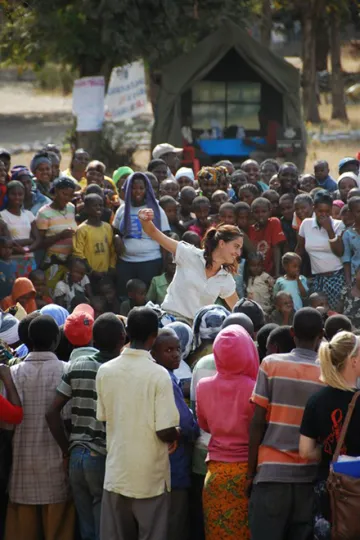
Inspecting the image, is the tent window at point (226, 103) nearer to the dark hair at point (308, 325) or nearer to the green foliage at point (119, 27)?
the green foliage at point (119, 27)

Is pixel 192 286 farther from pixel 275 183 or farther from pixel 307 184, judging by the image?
pixel 307 184

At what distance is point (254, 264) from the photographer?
10.0 metres

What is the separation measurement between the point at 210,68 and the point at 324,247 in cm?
894

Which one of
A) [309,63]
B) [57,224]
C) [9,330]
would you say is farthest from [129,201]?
[309,63]

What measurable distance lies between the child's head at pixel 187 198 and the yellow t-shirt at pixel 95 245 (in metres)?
0.99

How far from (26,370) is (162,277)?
3.80m

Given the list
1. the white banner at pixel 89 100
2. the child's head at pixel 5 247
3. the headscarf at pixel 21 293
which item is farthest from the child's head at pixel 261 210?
the white banner at pixel 89 100

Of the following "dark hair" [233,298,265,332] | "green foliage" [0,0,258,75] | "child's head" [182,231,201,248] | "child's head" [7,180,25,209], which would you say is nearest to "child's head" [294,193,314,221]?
"child's head" [182,231,201,248]

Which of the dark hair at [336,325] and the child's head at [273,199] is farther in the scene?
the child's head at [273,199]

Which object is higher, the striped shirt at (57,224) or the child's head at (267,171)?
the child's head at (267,171)

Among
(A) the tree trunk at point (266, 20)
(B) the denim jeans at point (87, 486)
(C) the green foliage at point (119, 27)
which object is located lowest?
(B) the denim jeans at point (87, 486)

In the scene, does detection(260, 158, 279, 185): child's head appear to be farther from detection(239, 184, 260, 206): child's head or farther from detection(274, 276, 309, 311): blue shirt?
detection(274, 276, 309, 311): blue shirt

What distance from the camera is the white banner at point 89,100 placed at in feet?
55.8

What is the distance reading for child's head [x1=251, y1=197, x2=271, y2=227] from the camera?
10227 millimetres
